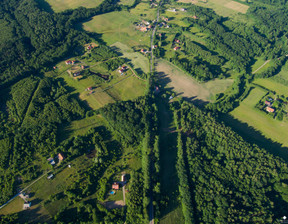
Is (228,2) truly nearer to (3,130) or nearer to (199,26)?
(199,26)

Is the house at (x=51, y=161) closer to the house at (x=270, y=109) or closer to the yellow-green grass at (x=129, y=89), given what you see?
the yellow-green grass at (x=129, y=89)

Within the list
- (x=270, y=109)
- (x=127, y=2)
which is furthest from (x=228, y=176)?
(x=127, y=2)

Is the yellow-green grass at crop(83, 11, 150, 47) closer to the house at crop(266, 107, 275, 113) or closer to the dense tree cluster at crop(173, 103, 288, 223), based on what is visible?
the dense tree cluster at crop(173, 103, 288, 223)

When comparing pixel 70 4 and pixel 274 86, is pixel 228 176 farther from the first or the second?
pixel 70 4

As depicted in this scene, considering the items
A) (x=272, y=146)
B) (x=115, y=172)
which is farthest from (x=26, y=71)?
(x=272, y=146)

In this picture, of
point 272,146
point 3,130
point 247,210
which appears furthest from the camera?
point 272,146

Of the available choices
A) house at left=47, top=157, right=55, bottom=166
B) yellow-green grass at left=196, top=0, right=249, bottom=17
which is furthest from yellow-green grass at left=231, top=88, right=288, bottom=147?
yellow-green grass at left=196, top=0, right=249, bottom=17
